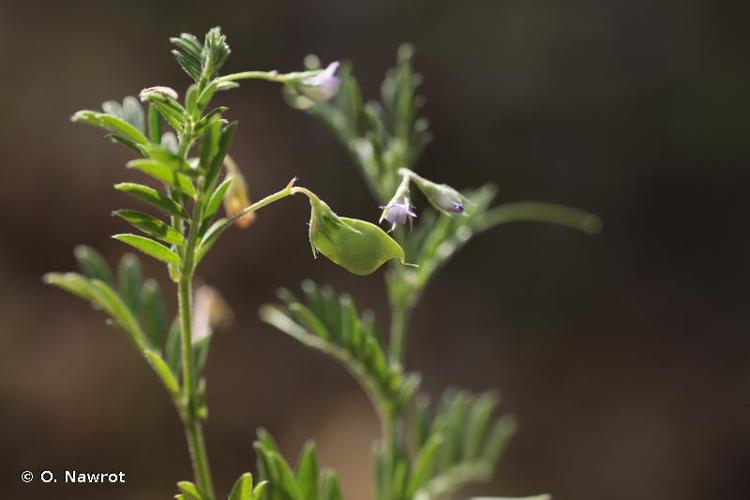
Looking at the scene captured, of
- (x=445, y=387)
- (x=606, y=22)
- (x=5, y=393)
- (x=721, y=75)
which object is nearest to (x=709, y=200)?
(x=721, y=75)

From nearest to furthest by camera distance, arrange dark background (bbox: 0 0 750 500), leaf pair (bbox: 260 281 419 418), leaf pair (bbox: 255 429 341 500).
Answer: leaf pair (bbox: 255 429 341 500) < leaf pair (bbox: 260 281 419 418) < dark background (bbox: 0 0 750 500)

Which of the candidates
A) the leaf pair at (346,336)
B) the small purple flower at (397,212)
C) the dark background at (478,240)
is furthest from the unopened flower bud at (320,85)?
the dark background at (478,240)

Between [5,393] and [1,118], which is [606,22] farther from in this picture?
[5,393]

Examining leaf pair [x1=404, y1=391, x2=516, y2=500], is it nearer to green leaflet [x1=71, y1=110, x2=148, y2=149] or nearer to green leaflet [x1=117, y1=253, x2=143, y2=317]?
green leaflet [x1=117, y1=253, x2=143, y2=317]

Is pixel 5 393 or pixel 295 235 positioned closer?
pixel 5 393

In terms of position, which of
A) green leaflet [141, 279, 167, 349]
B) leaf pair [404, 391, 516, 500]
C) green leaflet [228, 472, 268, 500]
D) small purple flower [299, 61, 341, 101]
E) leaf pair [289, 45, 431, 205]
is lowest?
green leaflet [228, 472, 268, 500]

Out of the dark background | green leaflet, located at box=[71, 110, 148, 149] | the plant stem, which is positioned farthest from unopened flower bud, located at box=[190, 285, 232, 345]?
the dark background
